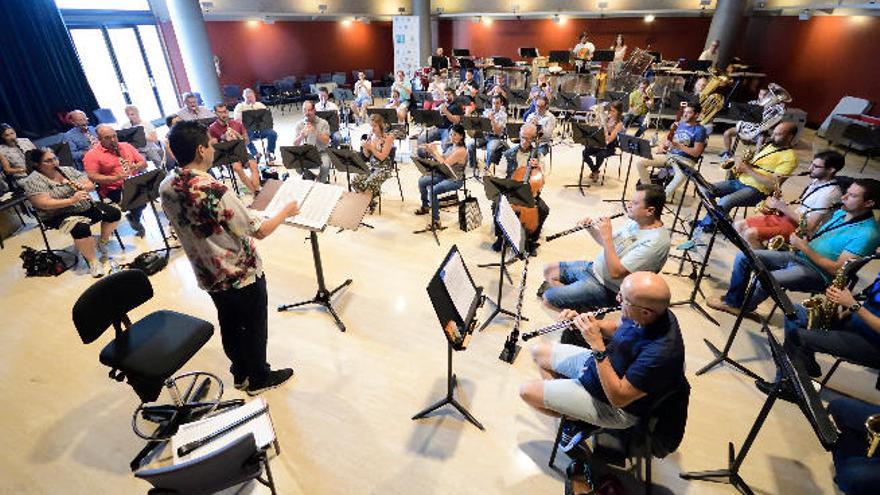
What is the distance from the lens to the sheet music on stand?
11.4ft

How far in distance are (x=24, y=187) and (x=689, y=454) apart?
6.97 m

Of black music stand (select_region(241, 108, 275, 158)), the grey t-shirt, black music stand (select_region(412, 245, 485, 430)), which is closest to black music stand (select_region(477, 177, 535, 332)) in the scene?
the grey t-shirt

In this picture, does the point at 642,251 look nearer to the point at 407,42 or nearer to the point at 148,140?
the point at 148,140

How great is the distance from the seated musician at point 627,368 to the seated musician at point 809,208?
3.04m

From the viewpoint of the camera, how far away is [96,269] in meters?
5.11

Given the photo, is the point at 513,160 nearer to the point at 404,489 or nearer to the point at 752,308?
the point at 752,308

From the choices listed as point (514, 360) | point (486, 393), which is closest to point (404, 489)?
point (486, 393)

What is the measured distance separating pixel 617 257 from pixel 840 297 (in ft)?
4.78

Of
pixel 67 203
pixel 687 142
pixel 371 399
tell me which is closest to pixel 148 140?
pixel 67 203

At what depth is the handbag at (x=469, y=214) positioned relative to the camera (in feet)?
19.2

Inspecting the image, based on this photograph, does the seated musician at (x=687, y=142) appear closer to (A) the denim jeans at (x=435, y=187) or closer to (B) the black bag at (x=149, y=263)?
(A) the denim jeans at (x=435, y=187)

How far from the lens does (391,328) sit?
160 inches

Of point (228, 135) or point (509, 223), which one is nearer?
point (509, 223)

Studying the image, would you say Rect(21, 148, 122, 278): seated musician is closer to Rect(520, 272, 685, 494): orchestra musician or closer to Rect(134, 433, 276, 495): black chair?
Rect(134, 433, 276, 495): black chair
